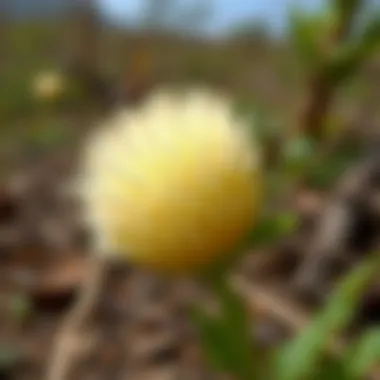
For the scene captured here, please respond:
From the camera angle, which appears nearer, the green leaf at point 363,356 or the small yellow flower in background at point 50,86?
the green leaf at point 363,356

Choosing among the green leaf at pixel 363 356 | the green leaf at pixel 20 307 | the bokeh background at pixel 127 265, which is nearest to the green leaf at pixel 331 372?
the green leaf at pixel 363 356

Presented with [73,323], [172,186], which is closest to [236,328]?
[172,186]

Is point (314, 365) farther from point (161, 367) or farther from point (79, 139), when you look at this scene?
point (79, 139)

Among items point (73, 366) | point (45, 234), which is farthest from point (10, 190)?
point (73, 366)

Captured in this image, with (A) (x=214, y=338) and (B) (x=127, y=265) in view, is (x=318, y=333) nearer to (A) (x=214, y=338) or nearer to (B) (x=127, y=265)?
(A) (x=214, y=338)

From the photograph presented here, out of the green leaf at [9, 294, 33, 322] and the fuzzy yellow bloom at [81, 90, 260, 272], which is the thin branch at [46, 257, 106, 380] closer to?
the green leaf at [9, 294, 33, 322]

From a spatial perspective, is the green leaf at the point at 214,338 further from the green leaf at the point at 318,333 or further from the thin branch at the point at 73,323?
the thin branch at the point at 73,323
